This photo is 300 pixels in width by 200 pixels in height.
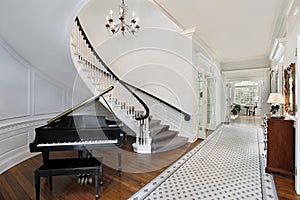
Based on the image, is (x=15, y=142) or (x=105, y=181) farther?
(x=15, y=142)

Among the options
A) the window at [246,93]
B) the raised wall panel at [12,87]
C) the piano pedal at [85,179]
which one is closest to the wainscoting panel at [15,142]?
the raised wall panel at [12,87]

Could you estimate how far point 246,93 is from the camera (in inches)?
539

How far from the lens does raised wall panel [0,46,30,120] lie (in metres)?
2.93

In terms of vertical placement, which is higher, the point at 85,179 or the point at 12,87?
the point at 12,87

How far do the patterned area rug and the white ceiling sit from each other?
304cm

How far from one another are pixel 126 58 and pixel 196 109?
2.89 m

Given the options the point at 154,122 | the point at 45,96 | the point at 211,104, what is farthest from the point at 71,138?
the point at 211,104

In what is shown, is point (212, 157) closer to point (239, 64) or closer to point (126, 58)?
point (126, 58)

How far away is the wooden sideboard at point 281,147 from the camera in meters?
2.68

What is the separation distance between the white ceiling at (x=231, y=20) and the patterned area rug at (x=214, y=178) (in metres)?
3.04

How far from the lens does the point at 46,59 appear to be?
10.8ft

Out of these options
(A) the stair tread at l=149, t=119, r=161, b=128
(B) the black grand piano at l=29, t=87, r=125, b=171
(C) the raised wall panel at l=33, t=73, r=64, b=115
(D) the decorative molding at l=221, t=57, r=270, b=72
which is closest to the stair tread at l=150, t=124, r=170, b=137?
(A) the stair tread at l=149, t=119, r=161, b=128

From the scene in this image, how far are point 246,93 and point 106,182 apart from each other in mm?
14202

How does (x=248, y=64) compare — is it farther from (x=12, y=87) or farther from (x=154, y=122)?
(x=12, y=87)
